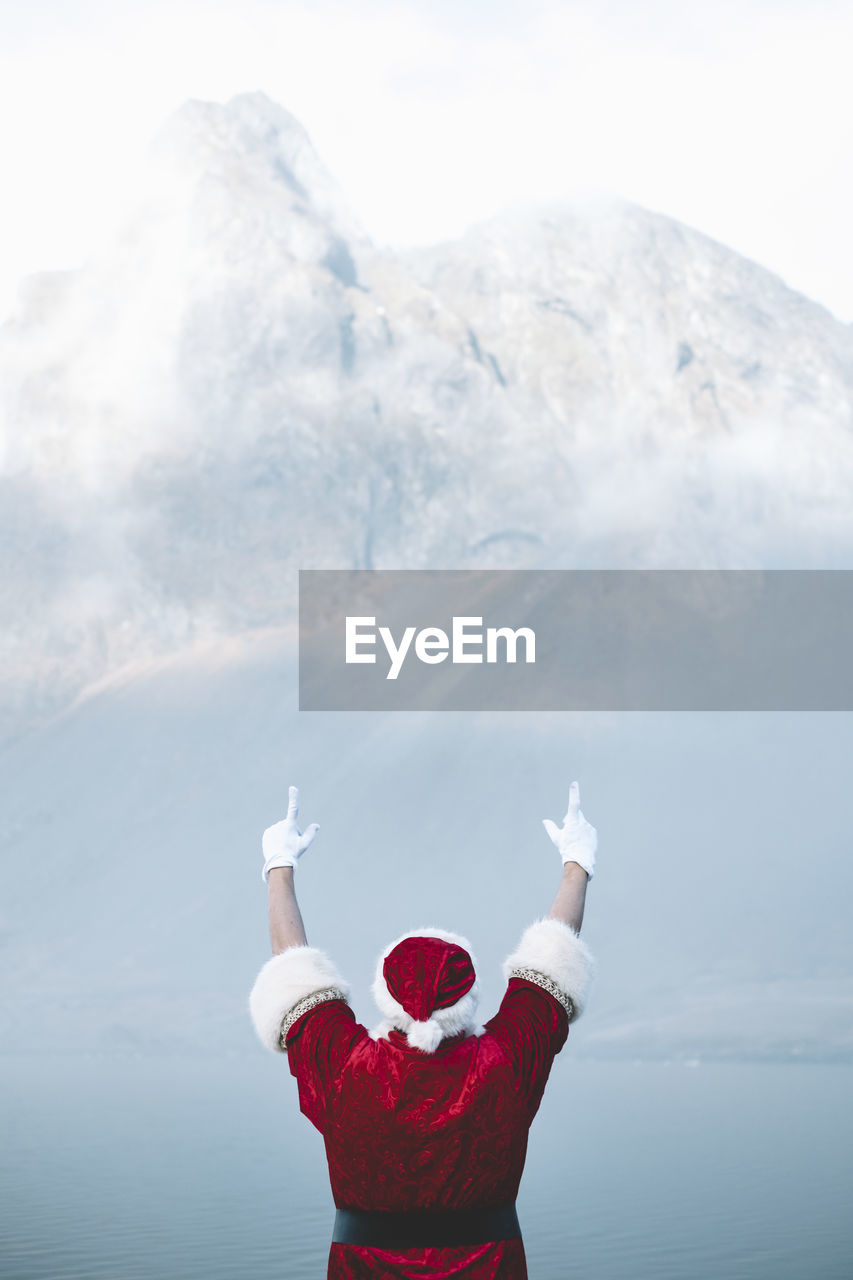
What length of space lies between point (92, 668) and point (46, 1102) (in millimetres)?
80175

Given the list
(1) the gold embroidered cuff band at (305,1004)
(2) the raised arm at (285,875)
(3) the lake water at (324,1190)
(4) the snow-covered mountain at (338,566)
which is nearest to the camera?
(1) the gold embroidered cuff band at (305,1004)

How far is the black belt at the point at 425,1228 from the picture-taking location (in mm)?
2676

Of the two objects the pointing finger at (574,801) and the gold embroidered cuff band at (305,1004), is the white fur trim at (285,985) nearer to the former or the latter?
the gold embroidered cuff band at (305,1004)

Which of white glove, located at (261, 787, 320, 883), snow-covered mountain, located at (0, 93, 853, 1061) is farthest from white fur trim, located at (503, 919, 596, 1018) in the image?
snow-covered mountain, located at (0, 93, 853, 1061)

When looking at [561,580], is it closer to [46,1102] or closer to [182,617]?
[182,617]

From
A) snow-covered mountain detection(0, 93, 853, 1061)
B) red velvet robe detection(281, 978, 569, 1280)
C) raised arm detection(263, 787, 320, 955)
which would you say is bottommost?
red velvet robe detection(281, 978, 569, 1280)

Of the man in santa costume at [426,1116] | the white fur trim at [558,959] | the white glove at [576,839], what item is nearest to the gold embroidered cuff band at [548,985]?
the white fur trim at [558,959]

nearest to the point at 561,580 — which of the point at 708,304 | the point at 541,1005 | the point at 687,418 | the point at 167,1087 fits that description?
the point at 687,418

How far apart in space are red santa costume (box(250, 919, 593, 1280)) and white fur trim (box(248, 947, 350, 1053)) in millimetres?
130

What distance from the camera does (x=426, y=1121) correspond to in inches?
105

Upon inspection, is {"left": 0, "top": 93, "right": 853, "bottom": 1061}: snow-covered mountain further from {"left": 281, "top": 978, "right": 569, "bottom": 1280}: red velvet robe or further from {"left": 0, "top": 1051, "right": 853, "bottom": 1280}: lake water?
{"left": 281, "top": 978, "right": 569, "bottom": 1280}: red velvet robe

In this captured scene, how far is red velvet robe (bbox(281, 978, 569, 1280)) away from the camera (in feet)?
8.74

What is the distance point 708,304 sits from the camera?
534 ft

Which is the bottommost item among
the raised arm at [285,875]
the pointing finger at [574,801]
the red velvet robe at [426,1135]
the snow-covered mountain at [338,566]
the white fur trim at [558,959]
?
the red velvet robe at [426,1135]
